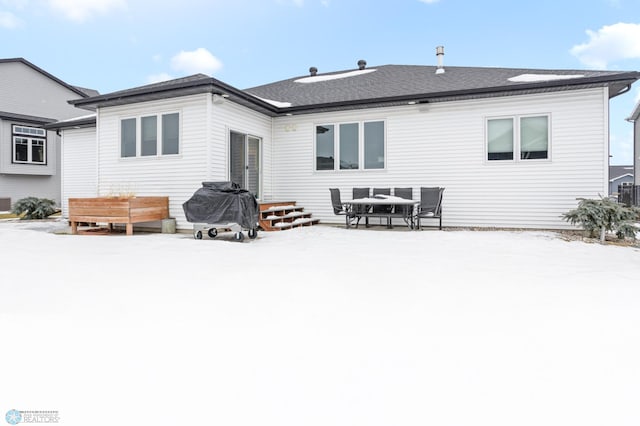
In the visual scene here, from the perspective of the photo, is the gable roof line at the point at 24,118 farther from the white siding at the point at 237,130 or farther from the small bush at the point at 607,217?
the small bush at the point at 607,217

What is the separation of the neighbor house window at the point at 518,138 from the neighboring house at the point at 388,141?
0.02 metres

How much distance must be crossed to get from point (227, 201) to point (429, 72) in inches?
287

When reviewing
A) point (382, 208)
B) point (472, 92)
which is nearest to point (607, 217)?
point (472, 92)

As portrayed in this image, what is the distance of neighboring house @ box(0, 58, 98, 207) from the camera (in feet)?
46.3

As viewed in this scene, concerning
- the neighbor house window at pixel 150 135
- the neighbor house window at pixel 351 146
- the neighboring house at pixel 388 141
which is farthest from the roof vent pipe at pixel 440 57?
the neighbor house window at pixel 150 135

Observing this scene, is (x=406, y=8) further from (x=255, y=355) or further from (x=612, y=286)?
(x=255, y=355)

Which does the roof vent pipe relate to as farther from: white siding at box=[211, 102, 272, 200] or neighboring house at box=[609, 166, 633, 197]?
neighboring house at box=[609, 166, 633, 197]

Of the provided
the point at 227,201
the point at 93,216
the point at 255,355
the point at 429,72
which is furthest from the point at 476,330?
the point at 429,72

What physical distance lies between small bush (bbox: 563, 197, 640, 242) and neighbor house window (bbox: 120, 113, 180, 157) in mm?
7860

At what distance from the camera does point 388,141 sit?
869cm

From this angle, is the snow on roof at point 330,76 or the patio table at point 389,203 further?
the snow on roof at point 330,76

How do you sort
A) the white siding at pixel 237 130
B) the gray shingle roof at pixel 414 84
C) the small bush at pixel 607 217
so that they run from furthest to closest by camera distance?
1. the white siding at pixel 237 130
2. the gray shingle roof at pixel 414 84
3. the small bush at pixel 607 217

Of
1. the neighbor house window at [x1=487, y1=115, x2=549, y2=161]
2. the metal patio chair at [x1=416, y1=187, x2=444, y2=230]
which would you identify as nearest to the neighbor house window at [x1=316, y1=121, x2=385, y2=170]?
the metal patio chair at [x1=416, y1=187, x2=444, y2=230]

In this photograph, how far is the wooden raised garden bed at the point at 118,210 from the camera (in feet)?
22.7
